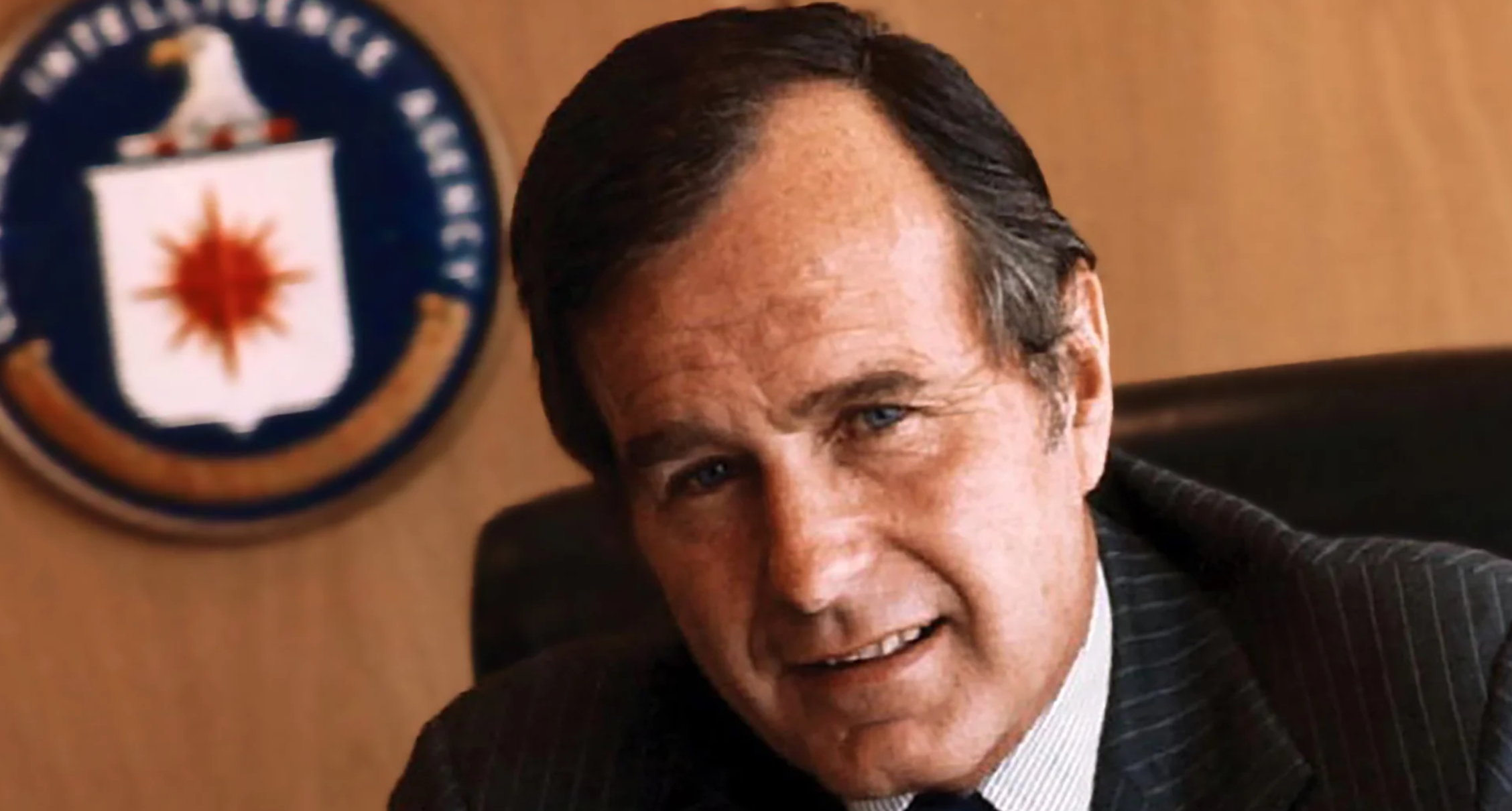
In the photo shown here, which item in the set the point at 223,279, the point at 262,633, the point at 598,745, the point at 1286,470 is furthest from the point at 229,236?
the point at 1286,470

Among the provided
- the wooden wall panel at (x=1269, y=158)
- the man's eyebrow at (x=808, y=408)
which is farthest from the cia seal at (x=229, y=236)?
the man's eyebrow at (x=808, y=408)

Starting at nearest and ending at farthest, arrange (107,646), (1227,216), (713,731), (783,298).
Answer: (783,298) < (713,731) < (1227,216) < (107,646)

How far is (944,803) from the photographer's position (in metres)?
0.95

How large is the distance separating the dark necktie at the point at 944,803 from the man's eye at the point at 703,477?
0.22 m

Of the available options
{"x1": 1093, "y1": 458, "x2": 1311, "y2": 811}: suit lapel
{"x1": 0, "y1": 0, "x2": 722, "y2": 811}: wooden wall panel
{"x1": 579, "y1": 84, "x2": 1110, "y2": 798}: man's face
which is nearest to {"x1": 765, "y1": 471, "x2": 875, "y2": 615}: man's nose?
{"x1": 579, "y1": 84, "x2": 1110, "y2": 798}: man's face

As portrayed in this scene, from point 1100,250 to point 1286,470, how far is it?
554 mm

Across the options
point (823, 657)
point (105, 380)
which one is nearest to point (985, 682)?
point (823, 657)

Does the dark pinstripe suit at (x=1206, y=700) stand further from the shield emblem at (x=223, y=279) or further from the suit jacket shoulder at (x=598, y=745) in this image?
the shield emblem at (x=223, y=279)

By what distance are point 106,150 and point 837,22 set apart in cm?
107

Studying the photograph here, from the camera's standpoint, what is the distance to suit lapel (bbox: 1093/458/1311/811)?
3.22 ft

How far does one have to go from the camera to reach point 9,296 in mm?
1706

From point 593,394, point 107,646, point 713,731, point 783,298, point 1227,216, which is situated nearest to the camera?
point 783,298

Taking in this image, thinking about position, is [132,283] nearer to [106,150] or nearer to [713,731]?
[106,150]

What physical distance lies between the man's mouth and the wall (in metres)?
0.77
